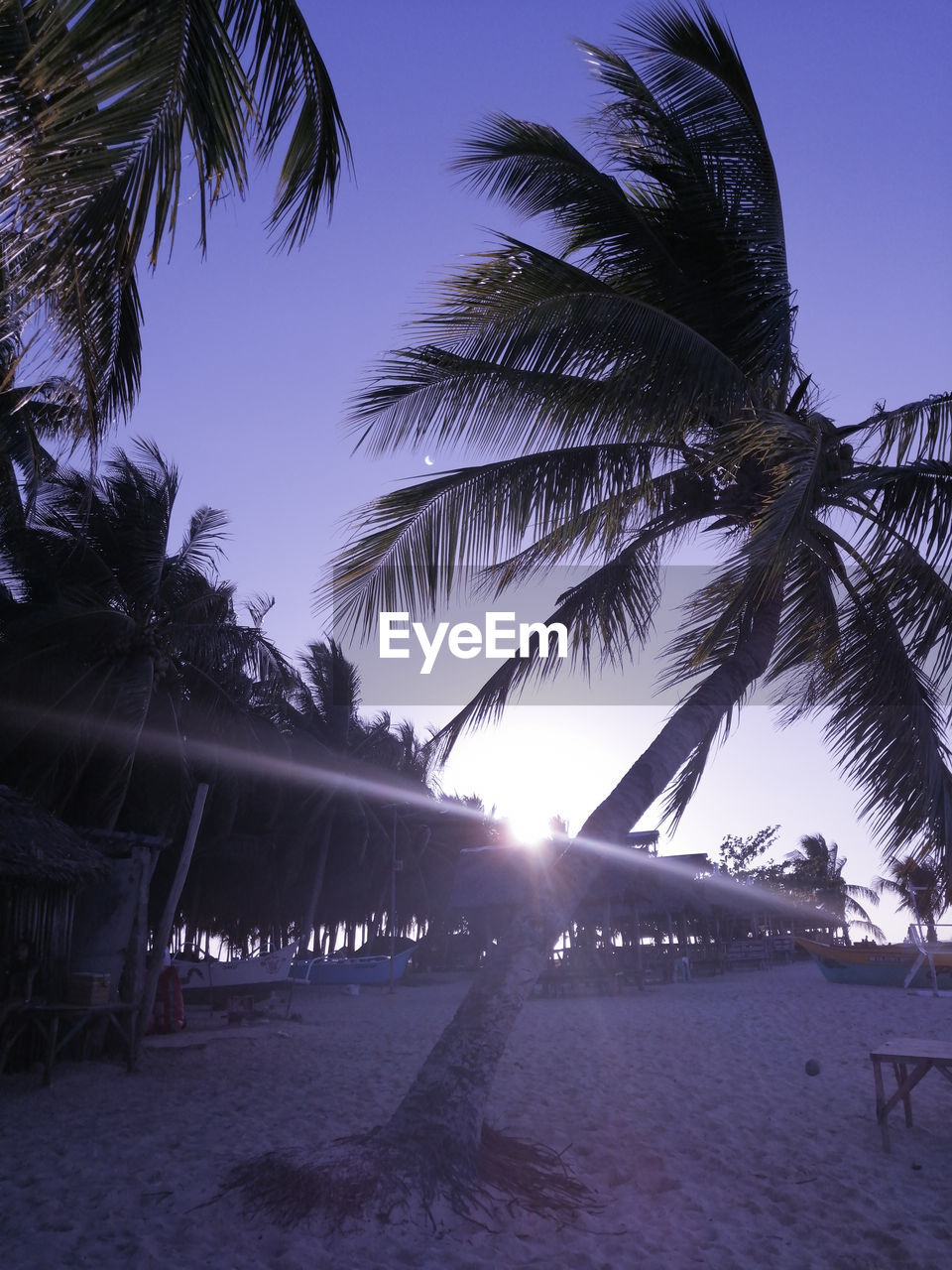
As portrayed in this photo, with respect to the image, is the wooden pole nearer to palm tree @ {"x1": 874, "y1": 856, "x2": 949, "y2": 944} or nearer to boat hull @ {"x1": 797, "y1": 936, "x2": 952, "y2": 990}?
palm tree @ {"x1": 874, "y1": 856, "x2": 949, "y2": 944}

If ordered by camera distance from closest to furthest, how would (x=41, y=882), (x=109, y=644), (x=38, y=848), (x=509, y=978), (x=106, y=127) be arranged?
(x=106, y=127) → (x=509, y=978) → (x=38, y=848) → (x=41, y=882) → (x=109, y=644)

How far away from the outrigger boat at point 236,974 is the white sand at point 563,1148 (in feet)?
18.7

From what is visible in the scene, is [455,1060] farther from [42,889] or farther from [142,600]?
[142,600]

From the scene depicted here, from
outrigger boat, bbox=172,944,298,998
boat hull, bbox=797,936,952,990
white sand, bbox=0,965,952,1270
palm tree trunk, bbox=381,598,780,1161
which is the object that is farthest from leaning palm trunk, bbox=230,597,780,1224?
boat hull, bbox=797,936,952,990

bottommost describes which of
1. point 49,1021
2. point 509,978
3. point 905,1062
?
point 49,1021

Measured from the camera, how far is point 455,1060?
18.5 feet

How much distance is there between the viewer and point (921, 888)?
50.1 ft

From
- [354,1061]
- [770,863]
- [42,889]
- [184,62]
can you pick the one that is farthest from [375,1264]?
[770,863]

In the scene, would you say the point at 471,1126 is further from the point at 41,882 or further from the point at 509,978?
the point at 41,882

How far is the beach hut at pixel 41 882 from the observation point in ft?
30.0

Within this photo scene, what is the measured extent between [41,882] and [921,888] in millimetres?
13333

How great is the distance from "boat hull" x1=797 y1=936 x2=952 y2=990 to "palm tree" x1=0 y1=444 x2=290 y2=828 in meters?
15.1

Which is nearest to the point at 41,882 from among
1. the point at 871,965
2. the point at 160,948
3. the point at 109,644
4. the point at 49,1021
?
the point at 49,1021

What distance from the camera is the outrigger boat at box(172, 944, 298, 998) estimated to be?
18.1 m
